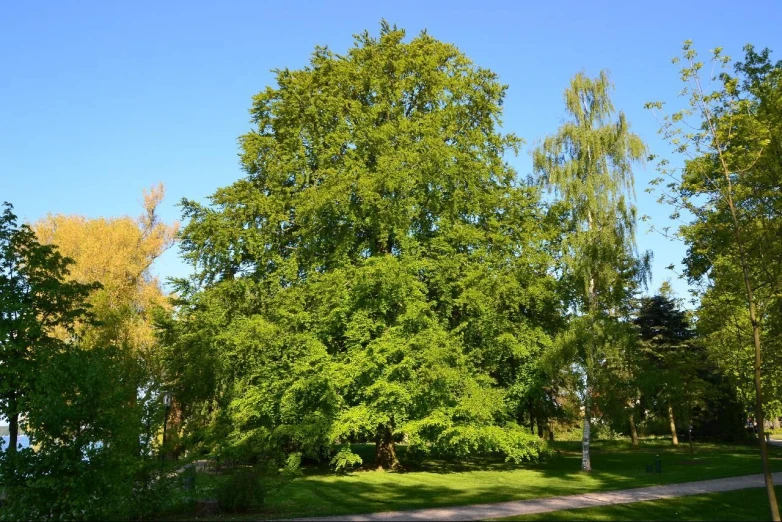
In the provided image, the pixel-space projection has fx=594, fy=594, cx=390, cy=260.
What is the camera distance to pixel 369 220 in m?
22.7

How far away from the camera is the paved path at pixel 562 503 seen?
1304cm

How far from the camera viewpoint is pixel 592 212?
26.4 meters

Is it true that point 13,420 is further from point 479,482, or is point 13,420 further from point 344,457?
point 479,482

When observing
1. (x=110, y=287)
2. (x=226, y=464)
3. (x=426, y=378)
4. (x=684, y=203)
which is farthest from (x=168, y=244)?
(x=684, y=203)

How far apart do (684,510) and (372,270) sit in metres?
11.7

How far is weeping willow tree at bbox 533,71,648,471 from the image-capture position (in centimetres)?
2330

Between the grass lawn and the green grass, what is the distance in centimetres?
252

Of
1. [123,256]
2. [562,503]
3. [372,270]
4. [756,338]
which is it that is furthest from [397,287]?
[123,256]

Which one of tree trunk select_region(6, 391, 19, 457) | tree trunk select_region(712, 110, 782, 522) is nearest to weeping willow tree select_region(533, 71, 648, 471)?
tree trunk select_region(712, 110, 782, 522)

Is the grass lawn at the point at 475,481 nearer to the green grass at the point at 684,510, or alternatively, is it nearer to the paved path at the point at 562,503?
the paved path at the point at 562,503

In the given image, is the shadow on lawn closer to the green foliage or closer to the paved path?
the green foliage

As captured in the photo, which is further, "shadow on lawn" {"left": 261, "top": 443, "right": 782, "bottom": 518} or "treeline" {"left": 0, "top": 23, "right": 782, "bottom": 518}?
"treeline" {"left": 0, "top": 23, "right": 782, "bottom": 518}

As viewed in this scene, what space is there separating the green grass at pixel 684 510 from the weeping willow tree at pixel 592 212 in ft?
25.8

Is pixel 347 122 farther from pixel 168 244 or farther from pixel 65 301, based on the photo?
pixel 168 244
